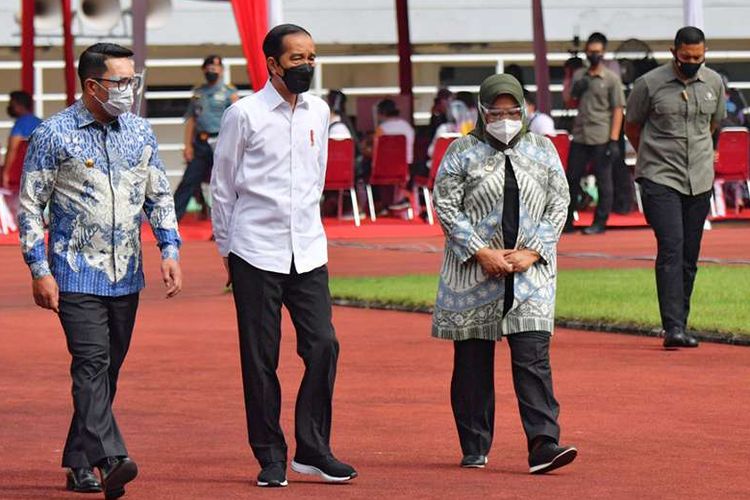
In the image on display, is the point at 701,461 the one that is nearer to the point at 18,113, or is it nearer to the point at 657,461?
the point at 657,461

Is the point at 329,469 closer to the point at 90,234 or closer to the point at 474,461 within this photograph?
the point at 474,461

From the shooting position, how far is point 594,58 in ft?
75.1

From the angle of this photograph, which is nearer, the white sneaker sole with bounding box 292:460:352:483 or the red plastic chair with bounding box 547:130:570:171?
the white sneaker sole with bounding box 292:460:352:483

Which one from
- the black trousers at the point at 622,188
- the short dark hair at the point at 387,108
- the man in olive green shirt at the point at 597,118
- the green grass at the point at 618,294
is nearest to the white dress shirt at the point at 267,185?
the green grass at the point at 618,294

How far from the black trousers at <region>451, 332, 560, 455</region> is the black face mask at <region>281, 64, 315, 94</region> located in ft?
4.65

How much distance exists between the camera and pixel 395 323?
49.3 feet

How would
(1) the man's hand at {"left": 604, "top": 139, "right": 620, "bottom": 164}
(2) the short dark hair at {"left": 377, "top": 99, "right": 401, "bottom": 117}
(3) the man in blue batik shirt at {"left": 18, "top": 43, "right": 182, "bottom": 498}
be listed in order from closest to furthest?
(3) the man in blue batik shirt at {"left": 18, "top": 43, "right": 182, "bottom": 498}, (1) the man's hand at {"left": 604, "top": 139, "right": 620, "bottom": 164}, (2) the short dark hair at {"left": 377, "top": 99, "right": 401, "bottom": 117}

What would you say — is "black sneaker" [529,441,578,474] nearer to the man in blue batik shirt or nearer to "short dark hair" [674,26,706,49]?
the man in blue batik shirt

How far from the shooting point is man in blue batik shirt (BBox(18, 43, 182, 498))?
26.0ft

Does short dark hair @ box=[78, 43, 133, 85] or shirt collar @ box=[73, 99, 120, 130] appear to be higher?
short dark hair @ box=[78, 43, 133, 85]

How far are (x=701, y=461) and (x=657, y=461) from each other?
0.19 meters

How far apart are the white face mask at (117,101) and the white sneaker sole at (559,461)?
2.22 metres

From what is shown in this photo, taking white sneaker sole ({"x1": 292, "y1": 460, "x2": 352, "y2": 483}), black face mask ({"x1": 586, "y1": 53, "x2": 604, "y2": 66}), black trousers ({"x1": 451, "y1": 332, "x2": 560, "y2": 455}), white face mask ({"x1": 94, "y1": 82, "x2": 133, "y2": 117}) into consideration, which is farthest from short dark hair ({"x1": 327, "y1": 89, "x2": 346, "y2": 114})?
white face mask ({"x1": 94, "y1": 82, "x2": 133, "y2": 117})

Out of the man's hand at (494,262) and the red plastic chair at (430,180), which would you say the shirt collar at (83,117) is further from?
the red plastic chair at (430,180)
